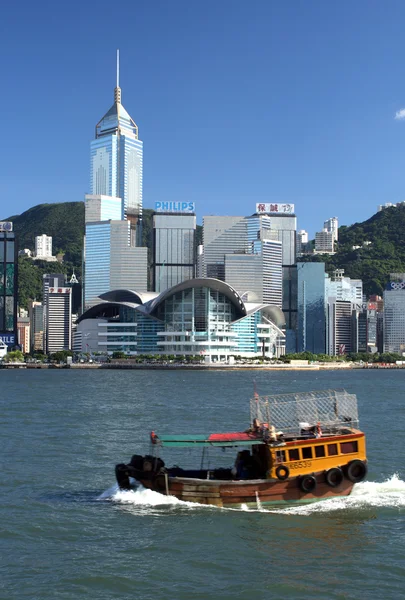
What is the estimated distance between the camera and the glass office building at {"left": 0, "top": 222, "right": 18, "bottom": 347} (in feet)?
548

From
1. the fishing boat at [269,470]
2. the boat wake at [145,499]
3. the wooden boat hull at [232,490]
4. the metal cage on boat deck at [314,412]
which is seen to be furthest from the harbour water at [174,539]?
the metal cage on boat deck at [314,412]

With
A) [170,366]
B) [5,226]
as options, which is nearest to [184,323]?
[170,366]

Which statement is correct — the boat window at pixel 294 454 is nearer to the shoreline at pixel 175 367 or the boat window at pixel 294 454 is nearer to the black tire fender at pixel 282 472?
the black tire fender at pixel 282 472

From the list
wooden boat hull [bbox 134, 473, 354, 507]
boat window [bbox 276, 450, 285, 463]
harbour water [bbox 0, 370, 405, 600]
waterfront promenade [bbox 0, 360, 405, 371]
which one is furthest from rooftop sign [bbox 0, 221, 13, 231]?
boat window [bbox 276, 450, 285, 463]

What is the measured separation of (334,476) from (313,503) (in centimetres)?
Answer: 86

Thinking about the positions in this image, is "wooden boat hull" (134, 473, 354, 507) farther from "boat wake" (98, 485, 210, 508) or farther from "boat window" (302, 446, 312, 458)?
"boat window" (302, 446, 312, 458)

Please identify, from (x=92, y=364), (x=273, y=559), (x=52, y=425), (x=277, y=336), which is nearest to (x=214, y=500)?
(x=273, y=559)

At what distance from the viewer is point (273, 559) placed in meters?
17.4

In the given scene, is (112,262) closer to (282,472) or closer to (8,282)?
(8,282)

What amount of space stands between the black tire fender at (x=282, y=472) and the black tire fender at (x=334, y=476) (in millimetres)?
1082

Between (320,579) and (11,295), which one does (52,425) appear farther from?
(11,295)

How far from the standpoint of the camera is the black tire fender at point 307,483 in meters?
20.8

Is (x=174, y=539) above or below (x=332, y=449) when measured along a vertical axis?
below

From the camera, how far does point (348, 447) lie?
21344mm
